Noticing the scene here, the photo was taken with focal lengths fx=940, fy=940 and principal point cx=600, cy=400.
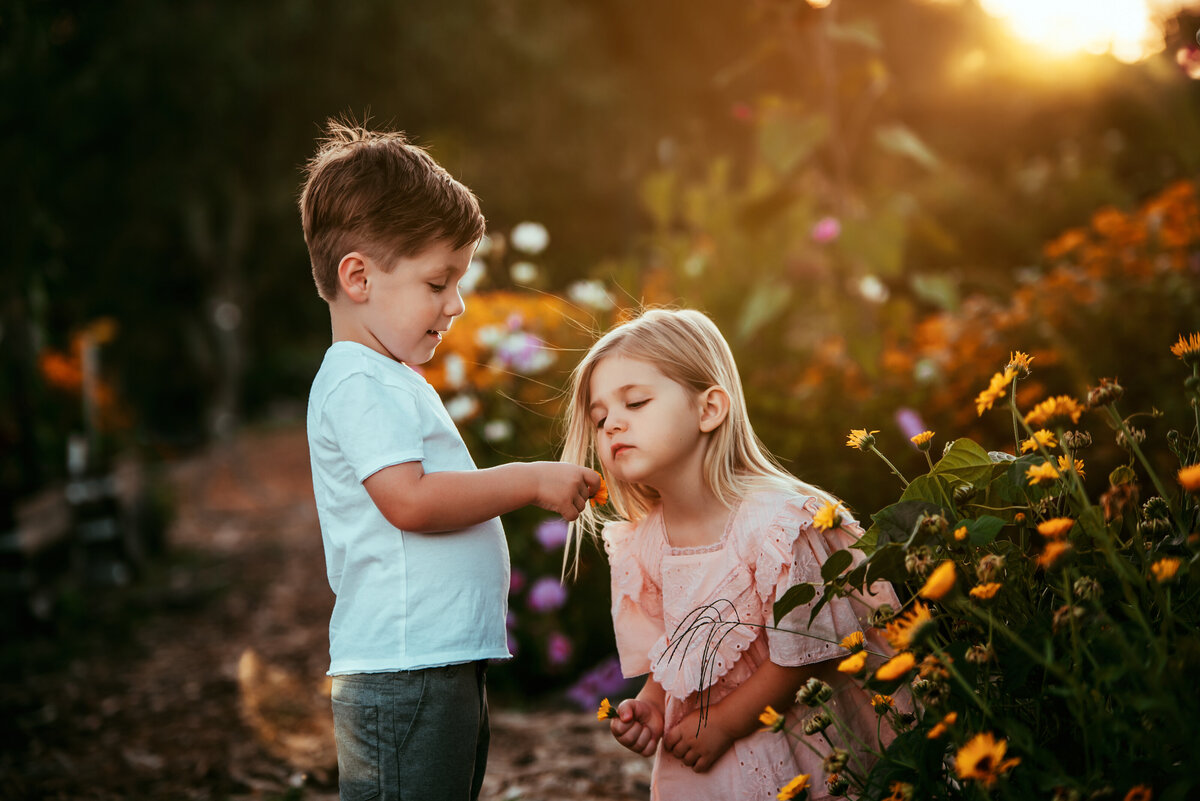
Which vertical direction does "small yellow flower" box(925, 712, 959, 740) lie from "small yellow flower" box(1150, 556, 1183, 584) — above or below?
below

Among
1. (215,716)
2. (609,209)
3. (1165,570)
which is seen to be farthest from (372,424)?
(609,209)

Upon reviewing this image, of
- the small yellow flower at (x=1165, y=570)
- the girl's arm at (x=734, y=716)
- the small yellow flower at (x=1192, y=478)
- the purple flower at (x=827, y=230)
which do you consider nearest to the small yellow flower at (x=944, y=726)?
the small yellow flower at (x=1165, y=570)

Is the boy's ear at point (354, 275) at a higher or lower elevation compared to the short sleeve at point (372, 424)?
higher

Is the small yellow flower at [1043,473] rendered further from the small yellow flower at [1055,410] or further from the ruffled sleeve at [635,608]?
the ruffled sleeve at [635,608]

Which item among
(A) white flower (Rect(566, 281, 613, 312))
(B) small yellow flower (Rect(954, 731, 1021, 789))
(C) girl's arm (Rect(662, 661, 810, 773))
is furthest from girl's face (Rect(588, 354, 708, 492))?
(A) white flower (Rect(566, 281, 613, 312))

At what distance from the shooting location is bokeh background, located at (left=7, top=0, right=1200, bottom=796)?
139 inches

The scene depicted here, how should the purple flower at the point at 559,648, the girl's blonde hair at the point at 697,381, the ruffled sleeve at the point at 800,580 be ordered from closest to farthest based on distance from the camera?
1. the ruffled sleeve at the point at 800,580
2. the girl's blonde hair at the point at 697,381
3. the purple flower at the point at 559,648

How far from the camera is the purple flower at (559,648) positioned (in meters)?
3.29

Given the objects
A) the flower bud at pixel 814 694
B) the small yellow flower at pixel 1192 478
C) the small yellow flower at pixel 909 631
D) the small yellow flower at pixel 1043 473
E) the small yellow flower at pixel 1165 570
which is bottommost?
the flower bud at pixel 814 694

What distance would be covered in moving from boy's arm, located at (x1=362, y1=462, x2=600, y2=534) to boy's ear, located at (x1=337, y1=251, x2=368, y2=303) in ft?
1.10

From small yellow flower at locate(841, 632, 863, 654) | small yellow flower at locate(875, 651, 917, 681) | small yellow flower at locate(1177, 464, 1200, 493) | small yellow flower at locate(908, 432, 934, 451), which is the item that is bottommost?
small yellow flower at locate(875, 651, 917, 681)

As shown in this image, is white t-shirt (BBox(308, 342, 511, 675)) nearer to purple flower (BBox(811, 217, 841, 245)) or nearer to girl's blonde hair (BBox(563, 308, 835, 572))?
girl's blonde hair (BBox(563, 308, 835, 572))

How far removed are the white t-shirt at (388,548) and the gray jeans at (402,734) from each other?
4 cm

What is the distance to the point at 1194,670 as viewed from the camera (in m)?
1.15
